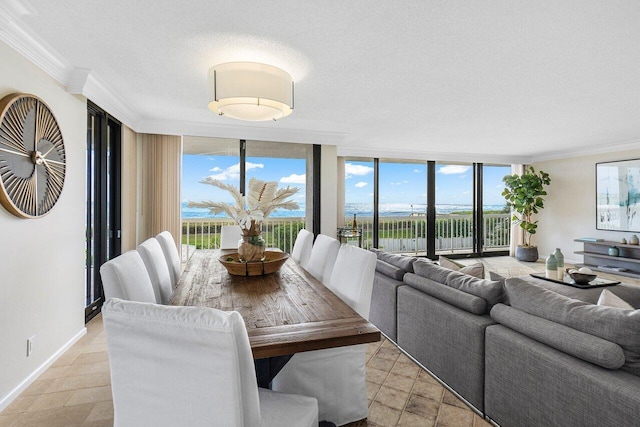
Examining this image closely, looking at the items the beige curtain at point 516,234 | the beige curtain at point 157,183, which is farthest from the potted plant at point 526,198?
the beige curtain at point 157,183

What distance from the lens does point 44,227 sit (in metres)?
2.53

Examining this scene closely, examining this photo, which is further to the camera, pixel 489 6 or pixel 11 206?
pixel 11 206

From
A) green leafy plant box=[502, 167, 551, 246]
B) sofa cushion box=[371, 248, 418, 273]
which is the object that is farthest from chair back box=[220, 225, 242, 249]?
green leafy plant box=[502, 167, 551, 246]

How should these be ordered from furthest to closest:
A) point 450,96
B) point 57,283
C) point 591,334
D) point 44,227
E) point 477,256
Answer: point 477,256 < point 450,96 < point 57,283 < point 44,227 < point 591,334

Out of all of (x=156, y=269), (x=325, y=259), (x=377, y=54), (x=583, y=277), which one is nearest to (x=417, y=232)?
(x=583, y=277)

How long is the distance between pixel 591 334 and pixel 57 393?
10.3 feet

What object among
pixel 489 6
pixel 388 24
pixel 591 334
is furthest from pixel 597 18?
pixel 591 334

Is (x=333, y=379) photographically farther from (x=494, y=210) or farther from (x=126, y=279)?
(x=494, y=210)

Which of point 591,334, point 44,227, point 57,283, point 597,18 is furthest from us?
point 57,283

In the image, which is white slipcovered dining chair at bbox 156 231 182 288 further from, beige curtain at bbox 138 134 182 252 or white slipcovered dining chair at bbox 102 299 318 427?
beige curtain at bbox 138 134 182 252

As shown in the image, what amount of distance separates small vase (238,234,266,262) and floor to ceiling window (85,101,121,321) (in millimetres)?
2038

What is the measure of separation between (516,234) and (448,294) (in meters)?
6.49

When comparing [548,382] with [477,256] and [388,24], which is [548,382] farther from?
[477,256]

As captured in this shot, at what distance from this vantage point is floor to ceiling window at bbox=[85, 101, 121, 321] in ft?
11.5
